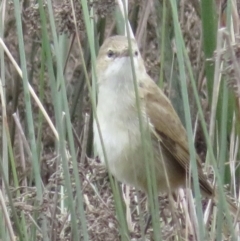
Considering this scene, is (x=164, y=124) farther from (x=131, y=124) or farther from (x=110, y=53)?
(x=110, y=53)

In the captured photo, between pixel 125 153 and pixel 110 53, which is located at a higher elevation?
pixel 110 53

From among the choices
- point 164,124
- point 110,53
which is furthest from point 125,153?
point 110,53

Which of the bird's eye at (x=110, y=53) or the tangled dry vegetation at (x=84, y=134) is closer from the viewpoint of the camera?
the tangled dry vegetation at (x=84, y=134)

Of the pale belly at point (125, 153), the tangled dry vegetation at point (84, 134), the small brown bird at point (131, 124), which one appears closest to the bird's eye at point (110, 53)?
the small brown bird at point (131, 124)

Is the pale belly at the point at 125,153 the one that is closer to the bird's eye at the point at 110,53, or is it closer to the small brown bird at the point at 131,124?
the small brown bird at the point at 131,124

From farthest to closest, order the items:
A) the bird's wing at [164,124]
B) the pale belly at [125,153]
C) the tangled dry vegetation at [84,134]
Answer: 1. the bird's wing at [164,124]
2. the pale belly at [125,153]
3. the tangled dry vegetation at [84,134]

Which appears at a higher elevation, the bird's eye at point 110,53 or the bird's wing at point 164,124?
the bird's eye at point 110,53

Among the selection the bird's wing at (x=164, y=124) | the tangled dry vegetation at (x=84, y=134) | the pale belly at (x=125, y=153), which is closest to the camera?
the tangled dry vegetation at (x=84, y=134)

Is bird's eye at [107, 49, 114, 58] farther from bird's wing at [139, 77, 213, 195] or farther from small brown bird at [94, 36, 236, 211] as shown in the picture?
bird's wing at [139, 77, 213, 195]

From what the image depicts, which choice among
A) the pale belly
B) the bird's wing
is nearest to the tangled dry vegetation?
the pale belly
